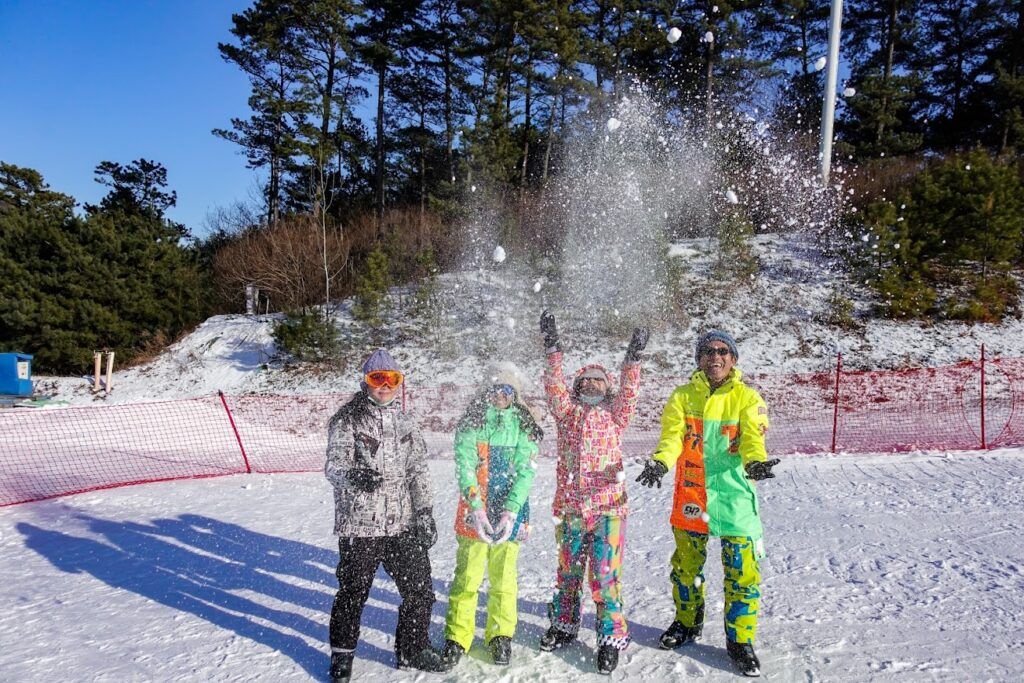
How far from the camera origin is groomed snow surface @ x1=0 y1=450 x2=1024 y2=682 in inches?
128

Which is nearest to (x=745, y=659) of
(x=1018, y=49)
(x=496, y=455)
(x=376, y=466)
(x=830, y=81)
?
(x=496, y=455)

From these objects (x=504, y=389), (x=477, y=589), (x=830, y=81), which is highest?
(x=830, y=81)

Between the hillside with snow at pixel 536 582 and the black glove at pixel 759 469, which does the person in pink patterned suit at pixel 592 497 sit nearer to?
the hillside with snow at pixel 536 582

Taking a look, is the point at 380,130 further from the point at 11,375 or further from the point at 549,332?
the point at 549,332

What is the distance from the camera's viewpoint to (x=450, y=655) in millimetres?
3209

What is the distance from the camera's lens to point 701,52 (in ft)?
71.7

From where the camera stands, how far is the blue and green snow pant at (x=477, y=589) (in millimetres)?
3199

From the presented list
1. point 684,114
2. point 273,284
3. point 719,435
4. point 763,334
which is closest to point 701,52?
point 684,114

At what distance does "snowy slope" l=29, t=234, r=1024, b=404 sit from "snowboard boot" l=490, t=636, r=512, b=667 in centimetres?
1227

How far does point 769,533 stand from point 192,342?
18.7 metres

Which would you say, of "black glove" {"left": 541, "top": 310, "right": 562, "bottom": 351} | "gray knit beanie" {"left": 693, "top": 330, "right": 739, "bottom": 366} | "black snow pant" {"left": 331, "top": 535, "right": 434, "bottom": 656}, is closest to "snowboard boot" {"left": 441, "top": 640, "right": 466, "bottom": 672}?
"black snow pant" {"left": 331, "top": 535, "right": 434, "bottom": 656}

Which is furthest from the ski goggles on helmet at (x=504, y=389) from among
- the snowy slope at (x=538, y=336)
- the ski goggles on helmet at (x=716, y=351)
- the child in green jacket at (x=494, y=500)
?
the snowy slope at (x=538, y=336)

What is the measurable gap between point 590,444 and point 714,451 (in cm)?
64

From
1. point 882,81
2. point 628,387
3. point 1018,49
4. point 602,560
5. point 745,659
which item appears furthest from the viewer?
point 1018,49
